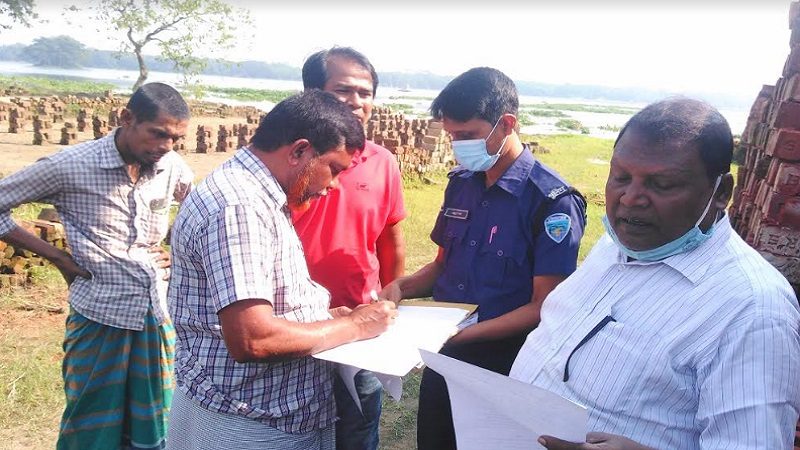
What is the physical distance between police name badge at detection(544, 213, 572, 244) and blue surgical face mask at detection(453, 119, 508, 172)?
33 cm

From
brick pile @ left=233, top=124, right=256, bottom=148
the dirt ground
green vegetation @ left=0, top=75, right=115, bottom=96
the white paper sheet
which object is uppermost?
the white paper sheet

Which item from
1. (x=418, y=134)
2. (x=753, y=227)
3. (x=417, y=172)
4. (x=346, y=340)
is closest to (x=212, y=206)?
(x=346, y=340)

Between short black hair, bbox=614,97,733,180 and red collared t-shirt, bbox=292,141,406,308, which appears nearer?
short black hair, bbox=614,97,733,180

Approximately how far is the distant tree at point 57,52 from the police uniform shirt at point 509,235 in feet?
362

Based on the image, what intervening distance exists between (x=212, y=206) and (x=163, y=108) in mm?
1503

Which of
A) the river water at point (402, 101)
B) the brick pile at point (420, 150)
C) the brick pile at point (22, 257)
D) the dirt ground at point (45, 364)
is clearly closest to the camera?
the dirt ground at point (45, 364)

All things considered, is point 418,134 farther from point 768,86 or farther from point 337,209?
point 337,209

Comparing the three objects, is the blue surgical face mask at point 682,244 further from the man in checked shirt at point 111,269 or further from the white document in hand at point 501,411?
the man in checked shirt at point 111,269

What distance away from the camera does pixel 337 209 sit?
2.31 metres

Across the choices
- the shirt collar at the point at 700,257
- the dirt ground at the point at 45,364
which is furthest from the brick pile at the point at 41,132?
the shirt collar at the point at 700,257

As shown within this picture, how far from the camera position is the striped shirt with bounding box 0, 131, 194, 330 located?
262 cm

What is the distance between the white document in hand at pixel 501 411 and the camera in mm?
1227

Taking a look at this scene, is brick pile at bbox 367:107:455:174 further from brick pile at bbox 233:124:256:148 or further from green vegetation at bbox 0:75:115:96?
green vegetation at bbox 0:75:115:96

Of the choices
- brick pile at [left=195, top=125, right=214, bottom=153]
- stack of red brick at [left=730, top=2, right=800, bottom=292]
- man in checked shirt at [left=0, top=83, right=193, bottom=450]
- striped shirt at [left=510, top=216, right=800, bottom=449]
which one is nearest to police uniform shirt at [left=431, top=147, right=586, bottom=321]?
striped shirt at [left=510, top=216, right=800, bottom=449]
